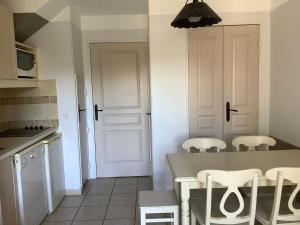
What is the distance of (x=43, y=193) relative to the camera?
10.0 feet

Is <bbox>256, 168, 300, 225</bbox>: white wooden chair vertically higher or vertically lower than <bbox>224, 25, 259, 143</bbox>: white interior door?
lower

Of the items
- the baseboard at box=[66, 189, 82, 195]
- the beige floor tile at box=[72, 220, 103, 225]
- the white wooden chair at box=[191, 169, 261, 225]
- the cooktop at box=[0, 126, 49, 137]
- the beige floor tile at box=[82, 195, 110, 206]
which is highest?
the cooktop at box=[0, 126, 49, 137]

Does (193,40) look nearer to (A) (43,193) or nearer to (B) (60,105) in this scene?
(B) (60,105)

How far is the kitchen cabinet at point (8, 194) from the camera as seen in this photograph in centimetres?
229

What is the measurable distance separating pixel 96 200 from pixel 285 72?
2.69 m

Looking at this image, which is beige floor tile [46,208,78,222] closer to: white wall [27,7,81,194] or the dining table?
white wall [27,7,81,194]

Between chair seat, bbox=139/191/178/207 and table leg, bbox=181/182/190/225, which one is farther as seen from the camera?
chair seat, bbox=139/191/178/207

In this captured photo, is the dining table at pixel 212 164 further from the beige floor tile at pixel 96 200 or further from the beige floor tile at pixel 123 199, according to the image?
the beige floor tile at pixel 96 200

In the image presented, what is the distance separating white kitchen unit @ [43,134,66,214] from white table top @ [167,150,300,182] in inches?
54.9

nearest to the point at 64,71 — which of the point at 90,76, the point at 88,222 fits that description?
the point at 90,76

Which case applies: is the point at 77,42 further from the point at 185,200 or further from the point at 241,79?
the point at 185,200

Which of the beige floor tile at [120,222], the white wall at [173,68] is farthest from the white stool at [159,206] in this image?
the white wall at [173,68]

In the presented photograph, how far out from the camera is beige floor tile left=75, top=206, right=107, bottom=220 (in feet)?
10.4

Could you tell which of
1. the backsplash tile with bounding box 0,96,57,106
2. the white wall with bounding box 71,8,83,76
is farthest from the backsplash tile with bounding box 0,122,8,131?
the white wall with bounding box 71,8,83,76
